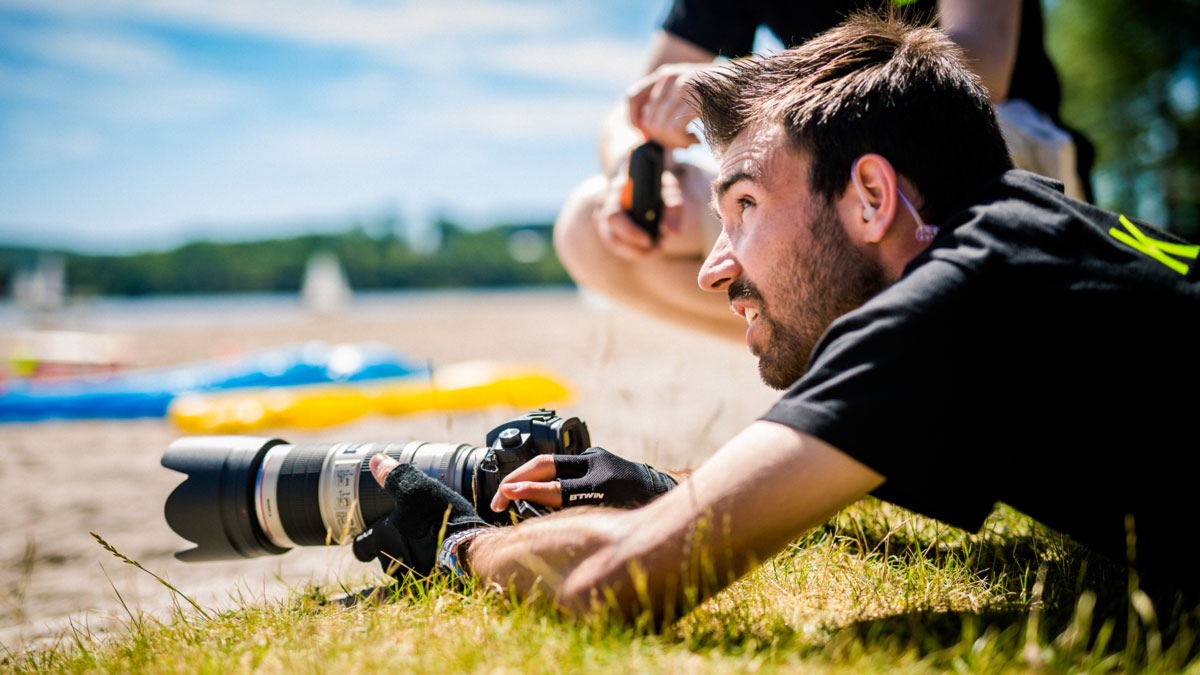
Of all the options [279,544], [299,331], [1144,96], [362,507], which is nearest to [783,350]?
[362,507]

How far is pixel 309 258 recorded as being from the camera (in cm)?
4712

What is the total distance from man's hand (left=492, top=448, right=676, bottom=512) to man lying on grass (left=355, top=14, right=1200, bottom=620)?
177 millimetres

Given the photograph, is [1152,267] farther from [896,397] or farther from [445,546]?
[445,546]

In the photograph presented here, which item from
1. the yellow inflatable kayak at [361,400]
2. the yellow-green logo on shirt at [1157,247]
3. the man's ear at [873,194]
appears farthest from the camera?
the yellow inflatable kayak at [361,400]

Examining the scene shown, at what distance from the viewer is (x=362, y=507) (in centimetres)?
218

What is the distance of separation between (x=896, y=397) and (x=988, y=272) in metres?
0.26

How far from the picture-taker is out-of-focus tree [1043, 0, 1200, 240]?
1808cm

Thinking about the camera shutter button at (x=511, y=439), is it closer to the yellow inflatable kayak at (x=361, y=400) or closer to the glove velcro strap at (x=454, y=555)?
the glove velcro strap at (x=454, y=555)

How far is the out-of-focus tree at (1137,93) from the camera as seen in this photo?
59.3 ft

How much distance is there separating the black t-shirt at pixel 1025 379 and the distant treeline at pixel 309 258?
147 feet

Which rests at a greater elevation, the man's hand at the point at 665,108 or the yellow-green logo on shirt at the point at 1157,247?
the man's hand at the point at 665,108

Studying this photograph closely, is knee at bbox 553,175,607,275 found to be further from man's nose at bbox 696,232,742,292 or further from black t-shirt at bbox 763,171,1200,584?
black t-shirt at bbox 763,171,1200,584

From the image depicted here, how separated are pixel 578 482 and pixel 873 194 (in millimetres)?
861

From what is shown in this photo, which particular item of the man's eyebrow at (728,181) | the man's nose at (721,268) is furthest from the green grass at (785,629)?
the man's eyebrow at (728,181)
